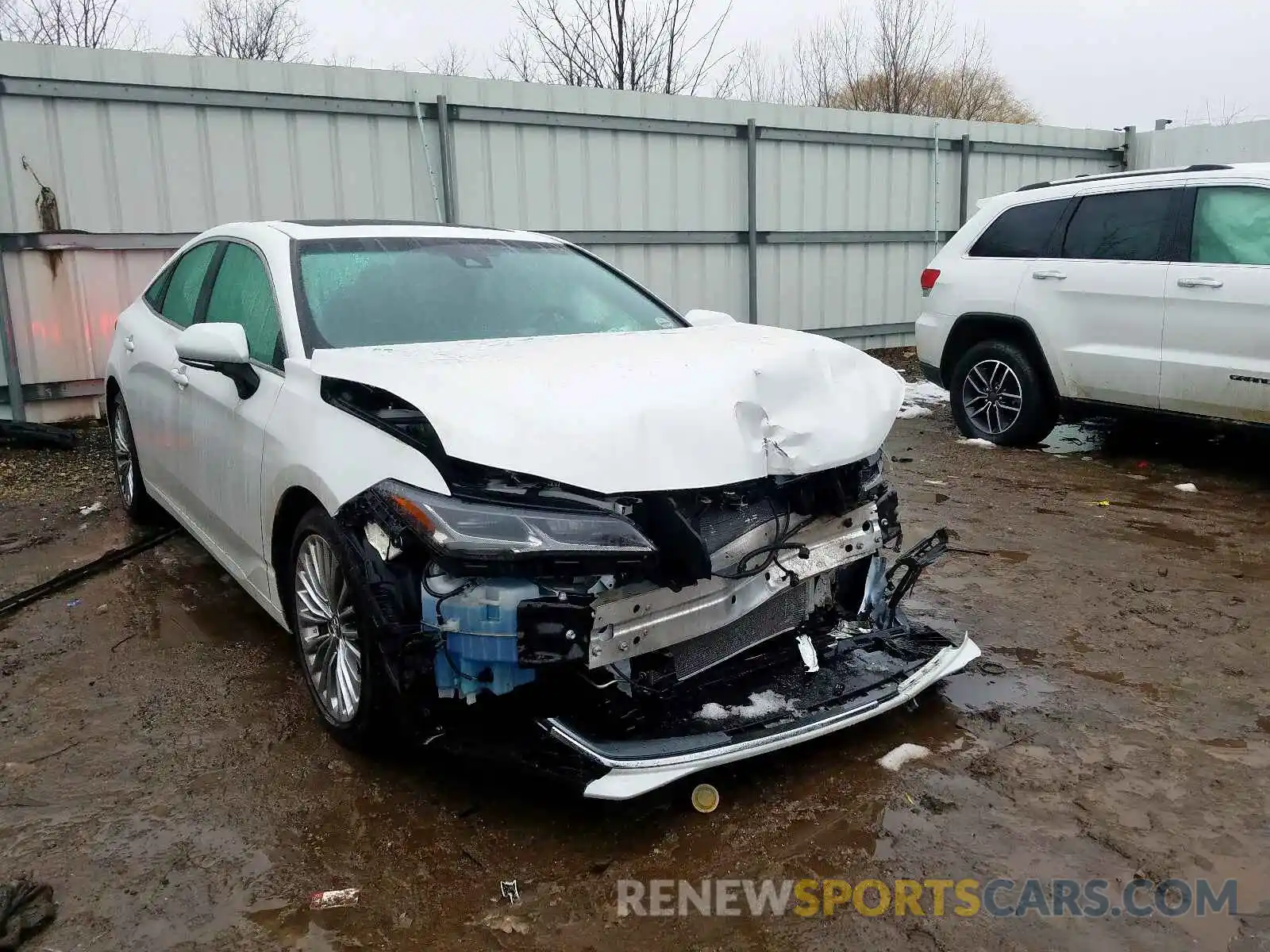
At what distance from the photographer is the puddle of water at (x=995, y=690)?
3281mm

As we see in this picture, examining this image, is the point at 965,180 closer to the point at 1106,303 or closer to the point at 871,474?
the point at 1106,303

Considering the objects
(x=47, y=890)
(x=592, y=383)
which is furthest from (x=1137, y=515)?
(x=47, y=890)

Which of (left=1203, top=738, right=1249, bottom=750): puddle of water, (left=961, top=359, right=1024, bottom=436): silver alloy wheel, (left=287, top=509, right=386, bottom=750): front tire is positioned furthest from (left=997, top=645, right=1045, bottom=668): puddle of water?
(left=961, top=359, right=1024, bottom=436): silver alloy wheel

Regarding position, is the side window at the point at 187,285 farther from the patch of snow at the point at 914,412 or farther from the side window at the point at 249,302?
the patch of snow at the point at 914,412

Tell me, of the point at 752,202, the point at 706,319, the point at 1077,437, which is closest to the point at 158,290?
the point at 706,319

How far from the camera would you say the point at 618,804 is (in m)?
2.74

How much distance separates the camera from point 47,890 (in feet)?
7.86

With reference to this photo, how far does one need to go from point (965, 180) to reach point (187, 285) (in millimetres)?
9865

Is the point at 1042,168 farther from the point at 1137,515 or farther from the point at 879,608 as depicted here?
the point at 879,608

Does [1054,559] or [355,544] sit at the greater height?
[355,544]

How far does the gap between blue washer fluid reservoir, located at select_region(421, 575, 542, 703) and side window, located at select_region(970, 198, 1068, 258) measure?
5.73 meters

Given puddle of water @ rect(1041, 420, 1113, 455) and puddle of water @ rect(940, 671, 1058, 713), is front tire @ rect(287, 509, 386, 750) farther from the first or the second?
puddle of water @ rect(1041, 420, 1113, 455)

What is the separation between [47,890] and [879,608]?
2470mm

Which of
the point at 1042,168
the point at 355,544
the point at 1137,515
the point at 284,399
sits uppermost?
the point at 1042,168
